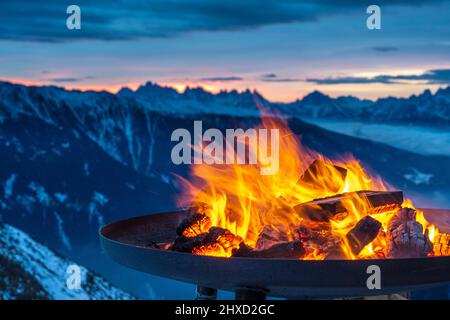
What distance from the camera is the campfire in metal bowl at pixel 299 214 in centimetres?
430

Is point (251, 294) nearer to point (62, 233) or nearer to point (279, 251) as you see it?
point (279, 251)

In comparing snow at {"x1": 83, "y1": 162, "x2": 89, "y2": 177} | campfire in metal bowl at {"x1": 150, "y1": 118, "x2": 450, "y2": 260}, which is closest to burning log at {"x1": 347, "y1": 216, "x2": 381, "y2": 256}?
campfire in metal bowl at {"x1": 150, "y1": 118, "x2": 450, "y2": 260}

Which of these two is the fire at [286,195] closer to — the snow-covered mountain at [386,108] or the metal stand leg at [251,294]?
the metal stand leg at [251,294]

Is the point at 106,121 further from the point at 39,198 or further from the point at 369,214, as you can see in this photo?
the point at 369,214

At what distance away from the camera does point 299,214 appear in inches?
180

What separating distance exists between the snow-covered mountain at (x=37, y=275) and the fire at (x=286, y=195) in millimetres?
7522

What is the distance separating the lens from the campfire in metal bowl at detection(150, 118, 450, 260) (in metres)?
4.30

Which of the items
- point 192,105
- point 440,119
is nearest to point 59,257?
point 440,119

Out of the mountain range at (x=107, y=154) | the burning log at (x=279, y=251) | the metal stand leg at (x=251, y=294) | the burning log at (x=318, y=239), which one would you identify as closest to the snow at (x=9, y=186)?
the mountain range at (x=107, y=154)

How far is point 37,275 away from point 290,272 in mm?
10996

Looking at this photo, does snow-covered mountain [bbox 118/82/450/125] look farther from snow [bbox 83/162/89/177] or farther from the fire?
the fire

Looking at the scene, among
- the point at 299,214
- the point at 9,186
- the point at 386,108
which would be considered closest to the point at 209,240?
the point at 299,214

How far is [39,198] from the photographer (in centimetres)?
12350
